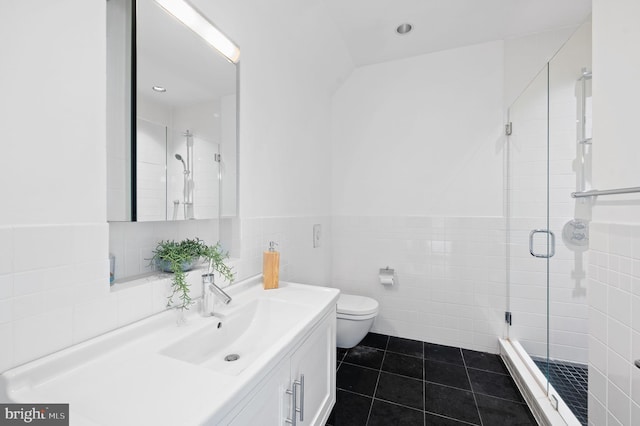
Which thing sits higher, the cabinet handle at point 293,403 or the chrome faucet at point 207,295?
the chrome faucet at point 207,295

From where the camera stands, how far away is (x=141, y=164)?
105cm

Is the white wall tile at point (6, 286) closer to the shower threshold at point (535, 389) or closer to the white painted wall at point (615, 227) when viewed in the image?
the white painted wall at point (615, 227)

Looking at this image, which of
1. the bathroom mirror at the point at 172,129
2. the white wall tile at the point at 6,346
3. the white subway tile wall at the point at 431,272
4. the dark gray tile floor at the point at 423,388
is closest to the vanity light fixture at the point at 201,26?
the bathroom mirror at the point at 172,129

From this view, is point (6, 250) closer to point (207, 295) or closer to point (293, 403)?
point (207, 295)

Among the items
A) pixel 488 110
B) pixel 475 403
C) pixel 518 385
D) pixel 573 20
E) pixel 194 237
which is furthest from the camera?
pixel 488 110

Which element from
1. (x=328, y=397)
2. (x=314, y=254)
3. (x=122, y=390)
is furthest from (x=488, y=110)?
(x=122, y=390)

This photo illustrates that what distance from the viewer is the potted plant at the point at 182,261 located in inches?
42.9

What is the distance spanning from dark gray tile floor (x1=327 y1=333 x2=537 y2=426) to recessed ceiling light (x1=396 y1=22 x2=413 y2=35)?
2.52 m

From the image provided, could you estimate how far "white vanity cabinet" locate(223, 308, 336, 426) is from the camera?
811 mm

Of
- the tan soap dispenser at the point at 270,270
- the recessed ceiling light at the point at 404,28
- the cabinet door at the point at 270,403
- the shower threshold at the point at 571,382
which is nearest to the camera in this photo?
the cabinet door at the point at 270,403

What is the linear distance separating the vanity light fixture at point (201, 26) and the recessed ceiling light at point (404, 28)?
1.32m

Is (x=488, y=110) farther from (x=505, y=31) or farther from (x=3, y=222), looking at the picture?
(x=3, y=222)

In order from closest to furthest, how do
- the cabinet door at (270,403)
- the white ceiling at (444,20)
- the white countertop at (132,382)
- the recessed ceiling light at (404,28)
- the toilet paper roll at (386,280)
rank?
the white countertop at (132,382)
the cabinet door at (270,403)
the white ceiling at (444,20)
the recessed ceiling light at (404,28)
the toilet paper roll at (386,280)

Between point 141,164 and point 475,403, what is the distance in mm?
2170
